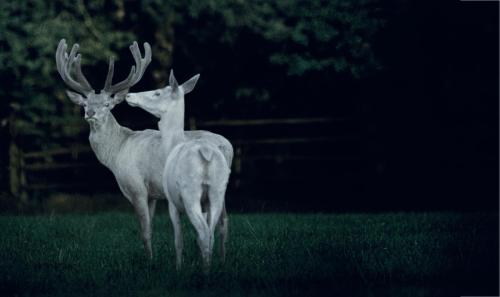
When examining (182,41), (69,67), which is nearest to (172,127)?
(69,67)

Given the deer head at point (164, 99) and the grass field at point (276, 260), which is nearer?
the grass field at point (276, 260)

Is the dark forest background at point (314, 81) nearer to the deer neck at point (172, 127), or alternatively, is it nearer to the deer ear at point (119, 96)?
the deer ear at point (119, 96)

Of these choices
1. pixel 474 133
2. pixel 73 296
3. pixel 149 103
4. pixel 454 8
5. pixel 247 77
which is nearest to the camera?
pixel 73 296

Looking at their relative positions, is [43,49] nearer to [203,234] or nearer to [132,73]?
[132,73]

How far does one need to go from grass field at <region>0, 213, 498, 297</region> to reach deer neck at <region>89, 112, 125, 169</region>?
3.15 feet

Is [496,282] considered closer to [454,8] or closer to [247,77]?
[454,8]

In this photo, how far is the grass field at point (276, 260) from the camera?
22.1ft

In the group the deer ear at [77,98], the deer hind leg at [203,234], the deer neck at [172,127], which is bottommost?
the deer hind leg at [203,234]

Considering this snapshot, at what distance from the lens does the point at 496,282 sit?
22.3ft

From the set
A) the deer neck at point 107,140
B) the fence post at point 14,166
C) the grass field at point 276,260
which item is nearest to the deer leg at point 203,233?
the grass field at point 276,260

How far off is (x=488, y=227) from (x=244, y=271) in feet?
13.8

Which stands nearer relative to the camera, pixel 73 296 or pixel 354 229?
pixel 73 296

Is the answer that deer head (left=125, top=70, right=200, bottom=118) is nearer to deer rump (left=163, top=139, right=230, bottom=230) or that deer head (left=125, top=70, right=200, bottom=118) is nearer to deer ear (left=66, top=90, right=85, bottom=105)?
deer rump (left=163, top=139, right=230, bottom=230)

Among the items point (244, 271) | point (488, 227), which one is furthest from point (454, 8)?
point (244, 271)
